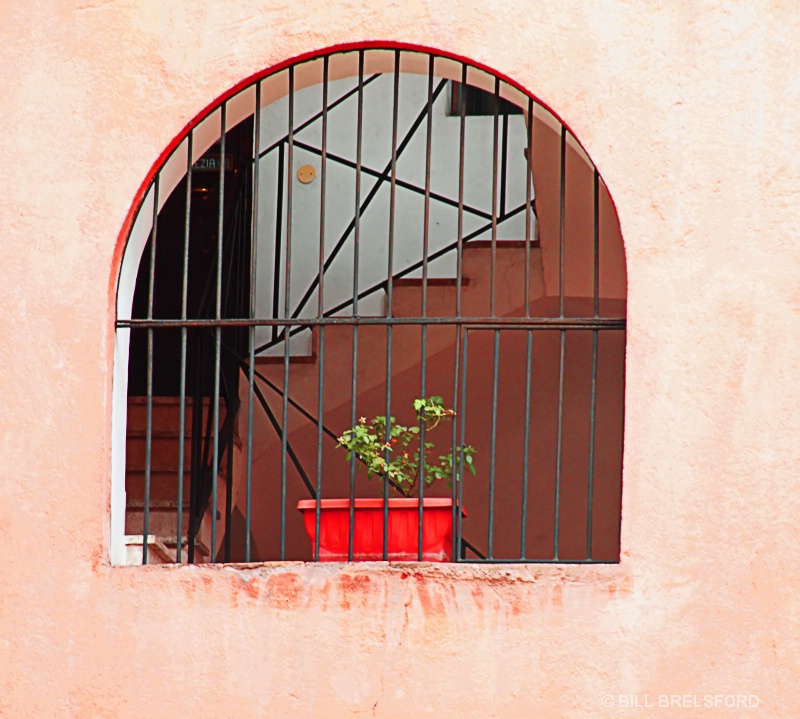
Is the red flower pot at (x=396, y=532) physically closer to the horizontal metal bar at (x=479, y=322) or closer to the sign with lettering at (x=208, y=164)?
the horizontal metal bar at (x=479, y=322)

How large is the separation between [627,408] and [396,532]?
1.09 meters

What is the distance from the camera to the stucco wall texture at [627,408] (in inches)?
199

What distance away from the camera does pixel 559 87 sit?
5.34 meters

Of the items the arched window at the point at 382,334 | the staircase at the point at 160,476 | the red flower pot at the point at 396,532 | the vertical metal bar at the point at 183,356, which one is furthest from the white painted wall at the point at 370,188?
the red flower pot at the point at 396,532

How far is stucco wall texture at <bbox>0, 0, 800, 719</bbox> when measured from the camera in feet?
16.6

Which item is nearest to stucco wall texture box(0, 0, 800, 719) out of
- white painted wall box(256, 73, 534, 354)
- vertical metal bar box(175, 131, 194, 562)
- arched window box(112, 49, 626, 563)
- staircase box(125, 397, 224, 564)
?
vertical metal bar box(175, 131, 194, 562)

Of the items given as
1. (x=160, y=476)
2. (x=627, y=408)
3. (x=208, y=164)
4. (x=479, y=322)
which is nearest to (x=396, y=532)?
(x=479, y=322)

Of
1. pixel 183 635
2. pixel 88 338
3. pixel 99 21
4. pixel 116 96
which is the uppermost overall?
pixel 99 21

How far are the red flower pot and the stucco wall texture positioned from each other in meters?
0.21

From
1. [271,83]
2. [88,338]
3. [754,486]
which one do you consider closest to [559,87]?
[271,83]

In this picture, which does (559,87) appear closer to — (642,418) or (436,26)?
(436,26)

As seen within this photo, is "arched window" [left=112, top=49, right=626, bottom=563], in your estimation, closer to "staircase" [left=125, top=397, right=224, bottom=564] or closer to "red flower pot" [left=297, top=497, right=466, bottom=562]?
"staircase" [left=125, top=397, right=224, bottom=564]

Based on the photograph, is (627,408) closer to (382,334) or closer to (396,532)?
(396,532)

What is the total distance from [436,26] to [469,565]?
226 centimetres
